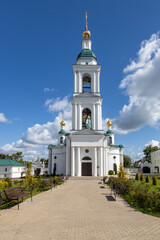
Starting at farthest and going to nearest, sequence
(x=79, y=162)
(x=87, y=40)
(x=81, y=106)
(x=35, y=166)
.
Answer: (x=35, y=166), (x=87, y=40), (x=81, y=106), (x=79, y=162)

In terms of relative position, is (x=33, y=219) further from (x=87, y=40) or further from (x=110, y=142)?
(x=110, y=142)

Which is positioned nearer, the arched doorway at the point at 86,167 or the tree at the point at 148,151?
the arched doorway at the point at 86,167

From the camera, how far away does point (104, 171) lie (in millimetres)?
32844

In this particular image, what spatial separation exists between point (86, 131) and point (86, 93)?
7370 mm

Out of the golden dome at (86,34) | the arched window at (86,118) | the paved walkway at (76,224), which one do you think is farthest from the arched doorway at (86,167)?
the golden dome at (86,34)

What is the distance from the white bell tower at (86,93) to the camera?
3438 centimetres

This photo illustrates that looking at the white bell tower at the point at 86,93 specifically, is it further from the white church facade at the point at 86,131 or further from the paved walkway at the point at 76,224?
the paved walkway at the point at 76,224

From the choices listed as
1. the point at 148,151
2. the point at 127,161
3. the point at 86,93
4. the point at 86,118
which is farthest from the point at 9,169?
the point at 127,161

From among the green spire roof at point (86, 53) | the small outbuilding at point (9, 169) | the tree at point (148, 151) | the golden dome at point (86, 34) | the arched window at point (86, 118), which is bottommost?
the small outbuilding at point (9, 169)

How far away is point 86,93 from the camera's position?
34.8 meters

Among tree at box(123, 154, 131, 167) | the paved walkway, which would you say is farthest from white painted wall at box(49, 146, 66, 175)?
tree at box(123, 154, 131, 167)

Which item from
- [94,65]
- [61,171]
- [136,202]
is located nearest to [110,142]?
[61,171]

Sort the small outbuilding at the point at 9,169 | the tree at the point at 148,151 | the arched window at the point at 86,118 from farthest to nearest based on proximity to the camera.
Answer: the tree at the point at 148,151 < the small outbuilding at the point at 9,169 < the arched window at the point at 86,118

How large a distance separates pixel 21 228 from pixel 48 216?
5.52 feet
